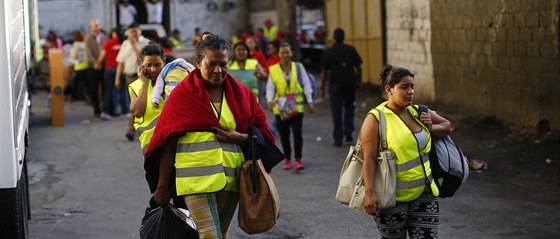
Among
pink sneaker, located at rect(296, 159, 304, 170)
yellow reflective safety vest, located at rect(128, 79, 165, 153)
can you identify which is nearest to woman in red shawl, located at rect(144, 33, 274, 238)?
yellow reflective safety vest, located at rect(128, 79, 165, 153)

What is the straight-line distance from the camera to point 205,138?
600cm

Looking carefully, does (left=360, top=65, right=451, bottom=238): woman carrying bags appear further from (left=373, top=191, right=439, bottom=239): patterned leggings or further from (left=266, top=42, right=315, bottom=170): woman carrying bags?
(left=266, top=42, right=315, bottom=170): woman carrying bags

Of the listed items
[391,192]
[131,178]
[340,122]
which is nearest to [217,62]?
[391,192]

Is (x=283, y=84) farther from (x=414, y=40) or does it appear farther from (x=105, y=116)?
(x=105, y=116)

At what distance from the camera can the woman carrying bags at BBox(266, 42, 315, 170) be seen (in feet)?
42.3

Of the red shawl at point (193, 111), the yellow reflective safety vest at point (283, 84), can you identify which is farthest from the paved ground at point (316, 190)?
the red shawl at point (193, 111)

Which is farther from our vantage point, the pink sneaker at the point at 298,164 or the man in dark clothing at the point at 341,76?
→ the man in dark clothing at the point at 341,76

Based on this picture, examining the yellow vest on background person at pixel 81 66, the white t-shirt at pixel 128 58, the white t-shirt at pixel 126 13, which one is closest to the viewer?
the white t-shirt at pixel 128 58

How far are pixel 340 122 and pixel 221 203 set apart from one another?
8.75 meters

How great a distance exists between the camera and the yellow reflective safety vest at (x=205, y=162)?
5.98 m

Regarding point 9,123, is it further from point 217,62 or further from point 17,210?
point 217,62

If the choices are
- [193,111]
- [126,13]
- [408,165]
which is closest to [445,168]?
[408,165]

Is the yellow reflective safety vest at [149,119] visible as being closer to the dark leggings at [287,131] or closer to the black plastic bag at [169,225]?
the black plastic bag at [169,225]

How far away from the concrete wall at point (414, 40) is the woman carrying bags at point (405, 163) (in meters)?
12.3
